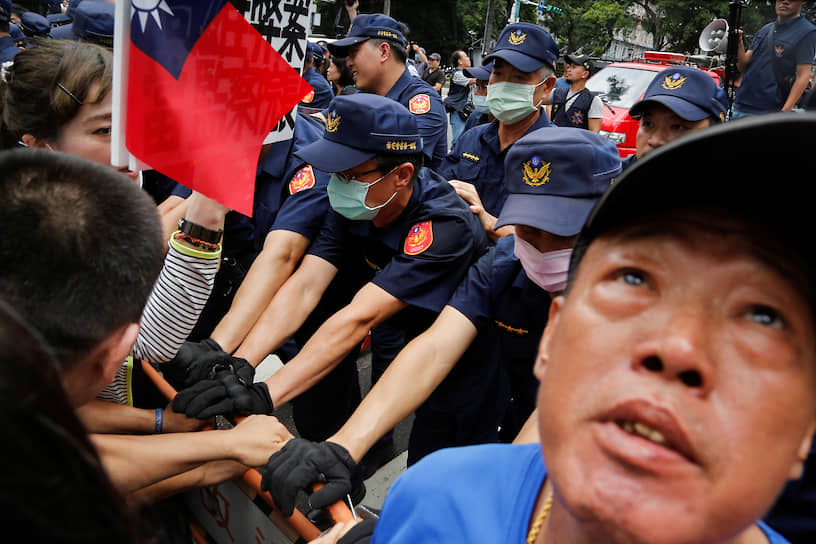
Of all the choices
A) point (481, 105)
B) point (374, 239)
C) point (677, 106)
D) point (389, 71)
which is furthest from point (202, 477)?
point (481, 105)

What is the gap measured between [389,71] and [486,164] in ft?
4.03

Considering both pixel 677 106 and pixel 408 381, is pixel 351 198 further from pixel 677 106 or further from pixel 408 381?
pixel 677 106

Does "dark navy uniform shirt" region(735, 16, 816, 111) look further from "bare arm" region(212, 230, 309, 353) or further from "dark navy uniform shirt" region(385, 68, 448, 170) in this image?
"bare arm" region(212, 230, 309, 353)

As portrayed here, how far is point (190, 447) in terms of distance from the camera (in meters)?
1.55

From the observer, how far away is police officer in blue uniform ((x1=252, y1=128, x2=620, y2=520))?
1.90 metres

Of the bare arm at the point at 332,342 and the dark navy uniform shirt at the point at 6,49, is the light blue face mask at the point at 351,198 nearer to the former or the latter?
the bare arm at the point at 332,342

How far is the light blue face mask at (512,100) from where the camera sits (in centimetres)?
377

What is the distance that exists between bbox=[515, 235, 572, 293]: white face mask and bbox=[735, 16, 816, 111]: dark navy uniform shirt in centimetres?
510

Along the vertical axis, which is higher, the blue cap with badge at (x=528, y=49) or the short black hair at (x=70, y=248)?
the blue cap with badge at (x=528, y=49)

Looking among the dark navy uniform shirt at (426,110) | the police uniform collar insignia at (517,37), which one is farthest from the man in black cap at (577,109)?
the police uniform collar insignia at (517,37)

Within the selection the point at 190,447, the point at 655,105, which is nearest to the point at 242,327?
the point at 190,447

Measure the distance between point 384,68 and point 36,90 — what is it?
2.76 metres

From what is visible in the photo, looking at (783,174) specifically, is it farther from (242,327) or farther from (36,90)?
(36,90)

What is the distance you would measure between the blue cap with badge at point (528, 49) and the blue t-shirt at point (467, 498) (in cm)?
319
